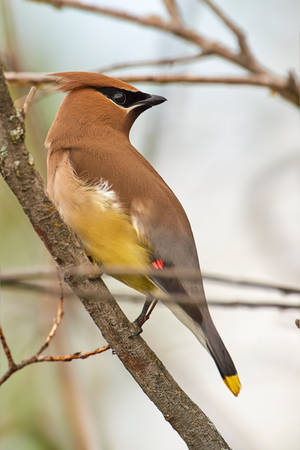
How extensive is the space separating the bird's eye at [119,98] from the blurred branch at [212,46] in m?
0.21

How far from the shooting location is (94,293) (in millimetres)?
A: 2846

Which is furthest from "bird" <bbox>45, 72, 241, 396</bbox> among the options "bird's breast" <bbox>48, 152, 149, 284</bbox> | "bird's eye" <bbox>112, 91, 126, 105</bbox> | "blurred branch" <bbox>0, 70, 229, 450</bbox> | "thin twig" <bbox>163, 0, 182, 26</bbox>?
"thin twig" <bbox>163, 0, 182, 26</bbox>

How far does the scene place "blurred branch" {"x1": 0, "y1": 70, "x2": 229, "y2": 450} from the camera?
272 cm

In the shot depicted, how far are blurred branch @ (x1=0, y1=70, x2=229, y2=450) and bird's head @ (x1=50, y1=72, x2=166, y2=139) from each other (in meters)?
1.46

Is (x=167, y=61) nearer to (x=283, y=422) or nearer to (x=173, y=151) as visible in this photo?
(x=283, y=422)

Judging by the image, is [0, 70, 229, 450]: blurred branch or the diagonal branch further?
the diagonal branch

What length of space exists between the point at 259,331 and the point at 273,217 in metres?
0.93

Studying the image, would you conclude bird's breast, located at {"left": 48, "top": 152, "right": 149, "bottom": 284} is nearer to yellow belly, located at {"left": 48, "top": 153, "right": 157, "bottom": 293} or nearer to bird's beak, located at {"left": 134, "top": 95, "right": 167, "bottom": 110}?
yellow belly, located at {"left": 48, "top": 153, "right": 157, "bottom": 293}

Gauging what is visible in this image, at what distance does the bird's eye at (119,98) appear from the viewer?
4.33 meters

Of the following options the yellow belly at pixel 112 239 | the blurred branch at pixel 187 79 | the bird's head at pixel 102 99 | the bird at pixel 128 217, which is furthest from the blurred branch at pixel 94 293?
the bird's head at pixel 102 99

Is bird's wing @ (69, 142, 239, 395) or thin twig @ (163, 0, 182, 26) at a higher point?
thin twig @ (163, 0, 182, 26)

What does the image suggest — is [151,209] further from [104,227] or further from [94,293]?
[94,293]

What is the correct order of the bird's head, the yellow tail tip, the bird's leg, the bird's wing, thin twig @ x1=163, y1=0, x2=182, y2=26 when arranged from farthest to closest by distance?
the bird's head, thin twig @ x1=163, y1=0, x2=182, y2=26, the bird's wing, the bird's leg, the yellow tail tip

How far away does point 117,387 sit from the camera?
319 inches
